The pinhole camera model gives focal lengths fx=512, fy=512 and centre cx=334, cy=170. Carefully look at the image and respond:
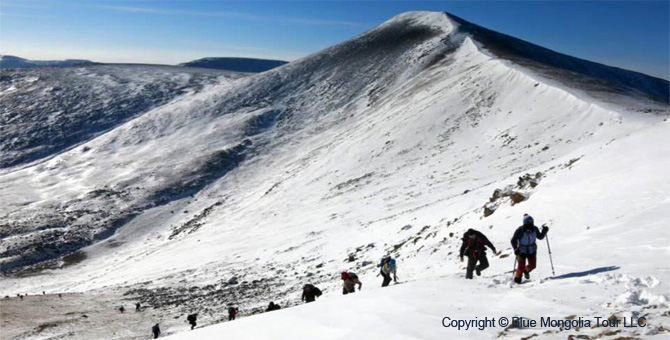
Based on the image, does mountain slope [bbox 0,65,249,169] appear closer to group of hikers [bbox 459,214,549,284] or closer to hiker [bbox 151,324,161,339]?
hiker [bbox 151,324,161,339]

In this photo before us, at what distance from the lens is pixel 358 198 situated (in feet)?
142

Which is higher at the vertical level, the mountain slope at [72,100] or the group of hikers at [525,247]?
the mountain slope at [72,100]

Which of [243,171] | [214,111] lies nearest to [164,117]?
[214,111]

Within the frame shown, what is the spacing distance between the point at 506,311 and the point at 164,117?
104184 millimetres

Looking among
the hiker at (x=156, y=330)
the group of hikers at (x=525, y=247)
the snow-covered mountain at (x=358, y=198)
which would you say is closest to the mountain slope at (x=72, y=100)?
the snow-covered mountain at (x=358, y=198)

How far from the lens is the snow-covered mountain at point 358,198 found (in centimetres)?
1127

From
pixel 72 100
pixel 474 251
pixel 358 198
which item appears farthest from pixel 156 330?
pixel 72 100

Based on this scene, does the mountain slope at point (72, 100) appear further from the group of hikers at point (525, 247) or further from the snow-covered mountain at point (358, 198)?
the group of hikers at point (525, 247)

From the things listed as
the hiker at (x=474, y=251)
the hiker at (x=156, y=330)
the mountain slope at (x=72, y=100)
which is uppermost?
the mountain slope at (x=72, y=100)

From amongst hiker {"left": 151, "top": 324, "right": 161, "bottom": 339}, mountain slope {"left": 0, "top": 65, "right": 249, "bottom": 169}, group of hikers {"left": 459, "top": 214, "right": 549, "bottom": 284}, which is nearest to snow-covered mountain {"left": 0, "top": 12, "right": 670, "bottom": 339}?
group of hikers {"left": 459, "top": 214, "right": 549, "bottom": 284}

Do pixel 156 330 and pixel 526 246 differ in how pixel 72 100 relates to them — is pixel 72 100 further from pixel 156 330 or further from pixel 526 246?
pixel 526 246

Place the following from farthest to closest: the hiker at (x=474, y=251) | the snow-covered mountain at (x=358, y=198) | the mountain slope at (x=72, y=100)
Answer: the mountain slope at (x=72, y=100) → the hiker at (x=474, y=251) → the snow-covered mountain at (x=358, y=198)

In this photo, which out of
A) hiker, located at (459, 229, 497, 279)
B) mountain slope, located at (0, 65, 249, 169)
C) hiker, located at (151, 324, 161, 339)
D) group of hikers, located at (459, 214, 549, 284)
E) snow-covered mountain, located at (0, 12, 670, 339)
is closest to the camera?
snow-covered mountain, located at (0, 12, 670, 339)

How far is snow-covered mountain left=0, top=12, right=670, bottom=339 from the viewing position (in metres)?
11.3
